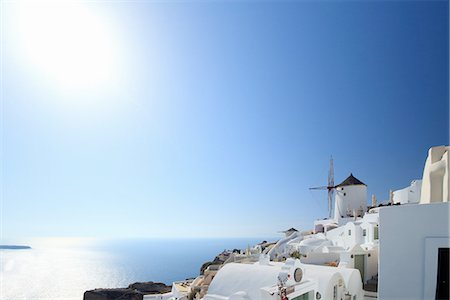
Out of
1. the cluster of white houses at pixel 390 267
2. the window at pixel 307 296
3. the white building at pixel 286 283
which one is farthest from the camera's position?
the window at pixel 307 296

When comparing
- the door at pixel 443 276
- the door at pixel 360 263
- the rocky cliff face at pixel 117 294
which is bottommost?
the rocky cliff face at pixel 117 294

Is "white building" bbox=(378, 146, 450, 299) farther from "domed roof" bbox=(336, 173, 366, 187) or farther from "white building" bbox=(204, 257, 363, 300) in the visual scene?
"domed roof" bbox=(336, 173, 366, 187)

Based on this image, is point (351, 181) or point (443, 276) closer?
point (443, 276)

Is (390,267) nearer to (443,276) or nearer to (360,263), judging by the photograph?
(443,276)

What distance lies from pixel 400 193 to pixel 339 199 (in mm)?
5702

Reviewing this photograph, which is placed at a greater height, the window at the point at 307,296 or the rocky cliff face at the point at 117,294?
the window at the point at 307,296

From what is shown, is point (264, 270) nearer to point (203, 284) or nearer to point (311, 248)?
point (203, 284)

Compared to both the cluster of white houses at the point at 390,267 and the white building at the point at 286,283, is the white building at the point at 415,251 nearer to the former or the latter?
the cluster of white houses at the point at 390,267

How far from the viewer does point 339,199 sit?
104 ft

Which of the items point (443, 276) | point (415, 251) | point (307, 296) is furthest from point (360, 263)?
point (443, 276)

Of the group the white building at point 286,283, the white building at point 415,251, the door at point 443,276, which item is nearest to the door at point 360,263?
the white building at point 286,283

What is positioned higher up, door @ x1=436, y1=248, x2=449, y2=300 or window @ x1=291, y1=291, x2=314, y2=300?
door @ x1=436, y1=248, x2=449, y2=300

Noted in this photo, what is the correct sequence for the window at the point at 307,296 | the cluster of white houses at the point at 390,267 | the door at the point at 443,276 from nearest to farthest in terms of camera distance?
the door at the point at 443,276 → the cluster of white houses at the point at 390,267 → the window at the point at 307,296

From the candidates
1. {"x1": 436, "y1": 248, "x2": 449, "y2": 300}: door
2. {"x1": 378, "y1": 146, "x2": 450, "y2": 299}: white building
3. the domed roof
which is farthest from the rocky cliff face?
{"x1": 436, "y1": 248, "x2": 449, "y2": 300}: door
